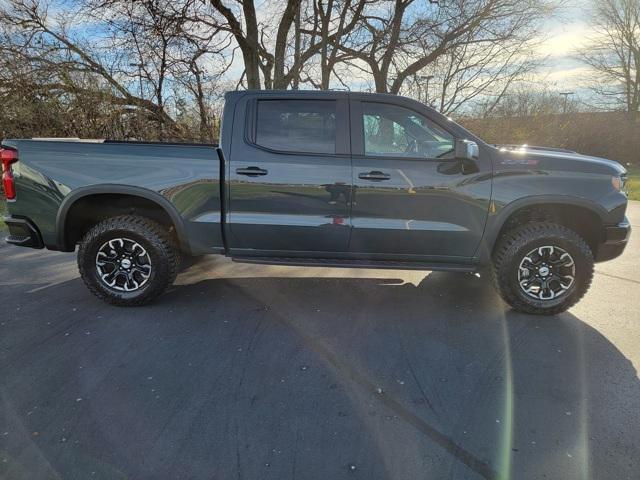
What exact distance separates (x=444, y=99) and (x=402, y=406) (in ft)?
69.8

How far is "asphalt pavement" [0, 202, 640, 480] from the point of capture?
2072 millimetres

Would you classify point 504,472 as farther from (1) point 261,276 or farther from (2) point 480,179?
(1) point 261,276

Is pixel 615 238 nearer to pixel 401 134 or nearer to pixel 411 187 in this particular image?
pixel 411 187

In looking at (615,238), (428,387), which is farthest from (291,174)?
(615,238)

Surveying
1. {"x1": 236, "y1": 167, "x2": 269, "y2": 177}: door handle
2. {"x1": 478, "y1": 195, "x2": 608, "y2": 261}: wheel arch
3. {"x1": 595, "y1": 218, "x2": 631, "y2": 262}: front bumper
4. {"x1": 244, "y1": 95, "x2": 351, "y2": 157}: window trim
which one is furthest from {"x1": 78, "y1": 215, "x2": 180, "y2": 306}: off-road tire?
{"x1": 595, "y1": 218, "x2": 631, "y2": 262}: front bumper

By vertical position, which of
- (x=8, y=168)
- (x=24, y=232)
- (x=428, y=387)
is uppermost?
(x=8, y=168)

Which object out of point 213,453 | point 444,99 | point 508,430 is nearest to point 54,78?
point 213,453

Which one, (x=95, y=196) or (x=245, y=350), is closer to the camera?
(x=245, y=350)

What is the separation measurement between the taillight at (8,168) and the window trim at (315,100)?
6.88 ft

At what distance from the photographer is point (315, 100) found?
3.78 m

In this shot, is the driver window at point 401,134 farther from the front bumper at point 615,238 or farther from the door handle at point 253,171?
the front bumper at point 615,238

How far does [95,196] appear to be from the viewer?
386 cm

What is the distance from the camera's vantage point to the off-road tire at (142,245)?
3795 mm

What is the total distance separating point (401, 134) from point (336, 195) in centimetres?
83
